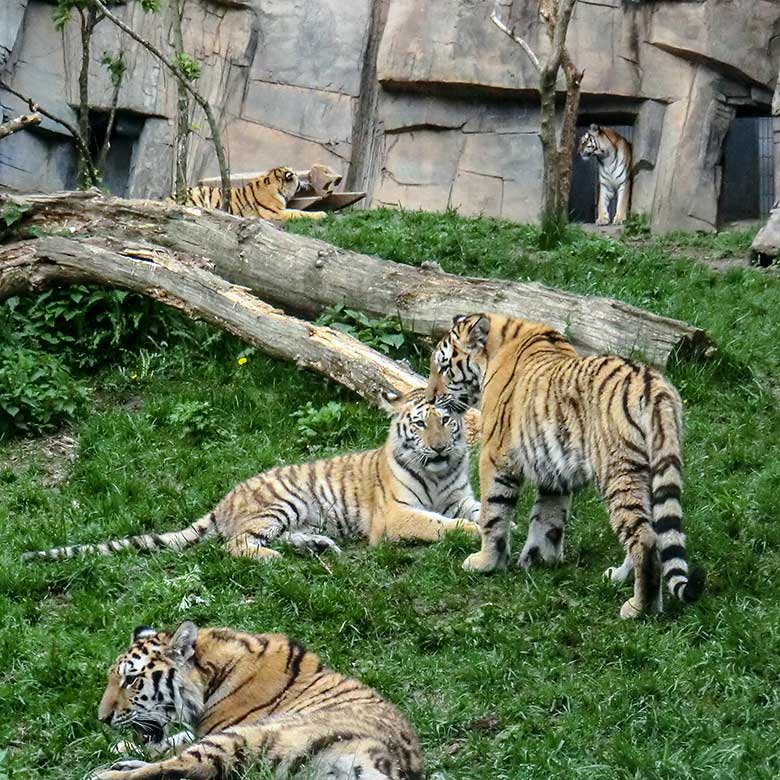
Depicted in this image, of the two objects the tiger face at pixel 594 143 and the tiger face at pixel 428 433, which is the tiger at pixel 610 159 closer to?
the tiger face at pixel 594 143

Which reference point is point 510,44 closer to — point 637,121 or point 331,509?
point 637,121

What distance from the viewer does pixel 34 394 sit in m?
10.1

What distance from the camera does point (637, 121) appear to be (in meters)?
18.9

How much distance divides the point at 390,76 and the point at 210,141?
272 centimetres

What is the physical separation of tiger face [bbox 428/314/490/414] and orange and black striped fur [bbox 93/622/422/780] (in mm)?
2759

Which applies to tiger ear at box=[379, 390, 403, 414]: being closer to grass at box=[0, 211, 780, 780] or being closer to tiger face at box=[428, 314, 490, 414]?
grass at box=[0, 211, 780, 780]

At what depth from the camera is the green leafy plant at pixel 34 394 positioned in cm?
995

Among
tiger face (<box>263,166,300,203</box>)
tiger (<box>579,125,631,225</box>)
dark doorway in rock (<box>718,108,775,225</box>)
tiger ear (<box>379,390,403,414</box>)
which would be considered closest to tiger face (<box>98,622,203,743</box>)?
tiger ear (<box>379,390,403,414</box>)

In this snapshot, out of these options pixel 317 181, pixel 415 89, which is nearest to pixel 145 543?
pixel 317 181

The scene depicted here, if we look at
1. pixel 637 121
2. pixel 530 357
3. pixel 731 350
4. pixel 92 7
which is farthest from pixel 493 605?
pixel 637 121

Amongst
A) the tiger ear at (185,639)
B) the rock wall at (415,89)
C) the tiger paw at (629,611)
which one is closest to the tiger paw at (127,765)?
the tiger ear at (185,639)

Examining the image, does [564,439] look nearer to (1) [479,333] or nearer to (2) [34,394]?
(1) [479,333]

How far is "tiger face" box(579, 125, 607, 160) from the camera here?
19.3 meters

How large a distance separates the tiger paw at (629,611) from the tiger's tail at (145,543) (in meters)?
2.78
